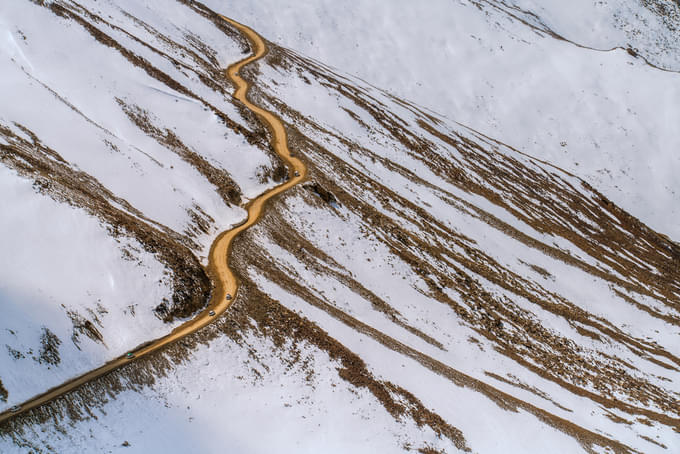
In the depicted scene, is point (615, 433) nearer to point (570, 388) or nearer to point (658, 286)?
point (570, 388)

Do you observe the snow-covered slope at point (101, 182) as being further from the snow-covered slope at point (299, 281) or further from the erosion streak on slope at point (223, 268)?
the erosion streak on slope at point (223, 268)

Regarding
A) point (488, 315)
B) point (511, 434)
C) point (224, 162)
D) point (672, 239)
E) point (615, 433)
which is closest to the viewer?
point (511, 434)

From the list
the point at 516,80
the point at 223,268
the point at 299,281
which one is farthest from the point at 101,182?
the point at 516,80

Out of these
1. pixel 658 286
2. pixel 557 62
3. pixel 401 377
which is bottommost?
pixel 401 377

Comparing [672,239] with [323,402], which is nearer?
[323,402]

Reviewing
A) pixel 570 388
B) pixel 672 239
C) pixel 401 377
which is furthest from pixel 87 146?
pixel 672 239

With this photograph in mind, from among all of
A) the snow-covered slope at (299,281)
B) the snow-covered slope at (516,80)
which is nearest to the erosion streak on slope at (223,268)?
the snow-covered slope at (299,281)
